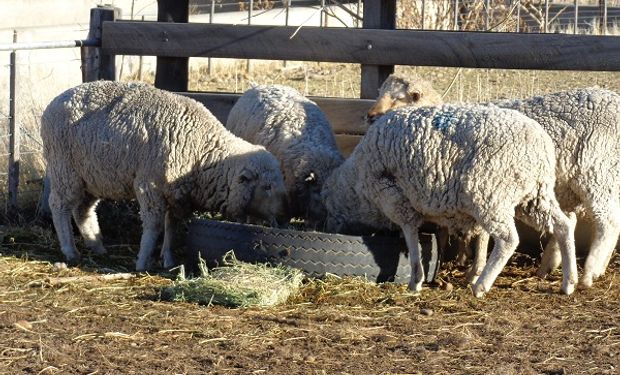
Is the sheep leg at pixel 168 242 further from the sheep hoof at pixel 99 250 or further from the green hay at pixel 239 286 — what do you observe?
the green hay at pixel 239 286

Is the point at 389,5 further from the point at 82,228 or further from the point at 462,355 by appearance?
the point at 462,355

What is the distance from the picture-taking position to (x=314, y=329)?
20.9 feet

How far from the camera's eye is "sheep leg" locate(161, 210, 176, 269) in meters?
8.50

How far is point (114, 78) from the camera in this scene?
1023 centimetres

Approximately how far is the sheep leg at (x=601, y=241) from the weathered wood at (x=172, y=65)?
4.38 meters

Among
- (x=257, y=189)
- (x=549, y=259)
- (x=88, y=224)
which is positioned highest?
(x=257, y=189)

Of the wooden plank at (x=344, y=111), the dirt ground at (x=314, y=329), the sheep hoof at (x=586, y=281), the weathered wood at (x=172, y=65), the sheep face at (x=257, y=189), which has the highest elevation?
the weathered wood at (x=172, y=65)

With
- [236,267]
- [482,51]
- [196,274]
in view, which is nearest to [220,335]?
[236,267]

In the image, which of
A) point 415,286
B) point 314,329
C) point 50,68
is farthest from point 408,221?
point 50,68

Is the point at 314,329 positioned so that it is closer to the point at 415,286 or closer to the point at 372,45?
the point at 415,286

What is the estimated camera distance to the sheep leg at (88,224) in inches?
352

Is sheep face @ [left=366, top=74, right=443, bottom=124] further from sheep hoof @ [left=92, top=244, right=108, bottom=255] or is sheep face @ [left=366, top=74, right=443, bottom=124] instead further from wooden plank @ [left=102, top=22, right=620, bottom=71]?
sheep hoof @ [left=92, top=244, right=108, bottom=255]

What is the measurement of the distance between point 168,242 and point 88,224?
0.82 m

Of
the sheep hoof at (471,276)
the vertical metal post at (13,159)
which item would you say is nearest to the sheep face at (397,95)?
the sheep hoof at (471,276)
